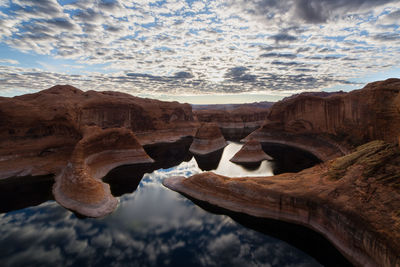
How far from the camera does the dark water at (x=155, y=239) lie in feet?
38.8

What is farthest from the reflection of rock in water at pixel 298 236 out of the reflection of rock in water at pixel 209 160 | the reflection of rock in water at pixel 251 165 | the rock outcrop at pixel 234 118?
the rock outcrop at pixel 234 118

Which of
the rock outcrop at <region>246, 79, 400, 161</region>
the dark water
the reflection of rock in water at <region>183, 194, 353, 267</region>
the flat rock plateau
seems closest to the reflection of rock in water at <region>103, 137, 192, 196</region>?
the dark water

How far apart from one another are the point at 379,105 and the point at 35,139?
4654 centimetres

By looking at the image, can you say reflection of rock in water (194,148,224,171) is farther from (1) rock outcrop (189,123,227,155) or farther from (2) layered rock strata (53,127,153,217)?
(2) layered rock strata (53,127,153,217)

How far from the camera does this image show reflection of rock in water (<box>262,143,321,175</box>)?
29500mm

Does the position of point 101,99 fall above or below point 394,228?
above

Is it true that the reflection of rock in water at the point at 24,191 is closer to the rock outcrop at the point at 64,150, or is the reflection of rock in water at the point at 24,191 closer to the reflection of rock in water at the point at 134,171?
the rock outcrop at the point at 64,150

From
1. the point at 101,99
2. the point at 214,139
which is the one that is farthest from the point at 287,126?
the point at 101,99

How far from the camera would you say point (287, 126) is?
161ft

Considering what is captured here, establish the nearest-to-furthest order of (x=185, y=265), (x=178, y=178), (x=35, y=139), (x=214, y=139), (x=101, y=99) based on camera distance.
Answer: (x=185, y=265)
(x=178, y=178)
(x=35, y=139)
(x=214, y=139)
(x=101, y=99)

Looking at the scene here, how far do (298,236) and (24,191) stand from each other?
89.4ft

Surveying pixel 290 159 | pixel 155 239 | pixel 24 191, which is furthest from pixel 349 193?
pixel 24 191

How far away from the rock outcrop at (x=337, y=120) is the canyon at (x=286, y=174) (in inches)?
6.2

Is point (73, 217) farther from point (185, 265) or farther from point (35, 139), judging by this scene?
point (35, 139)
